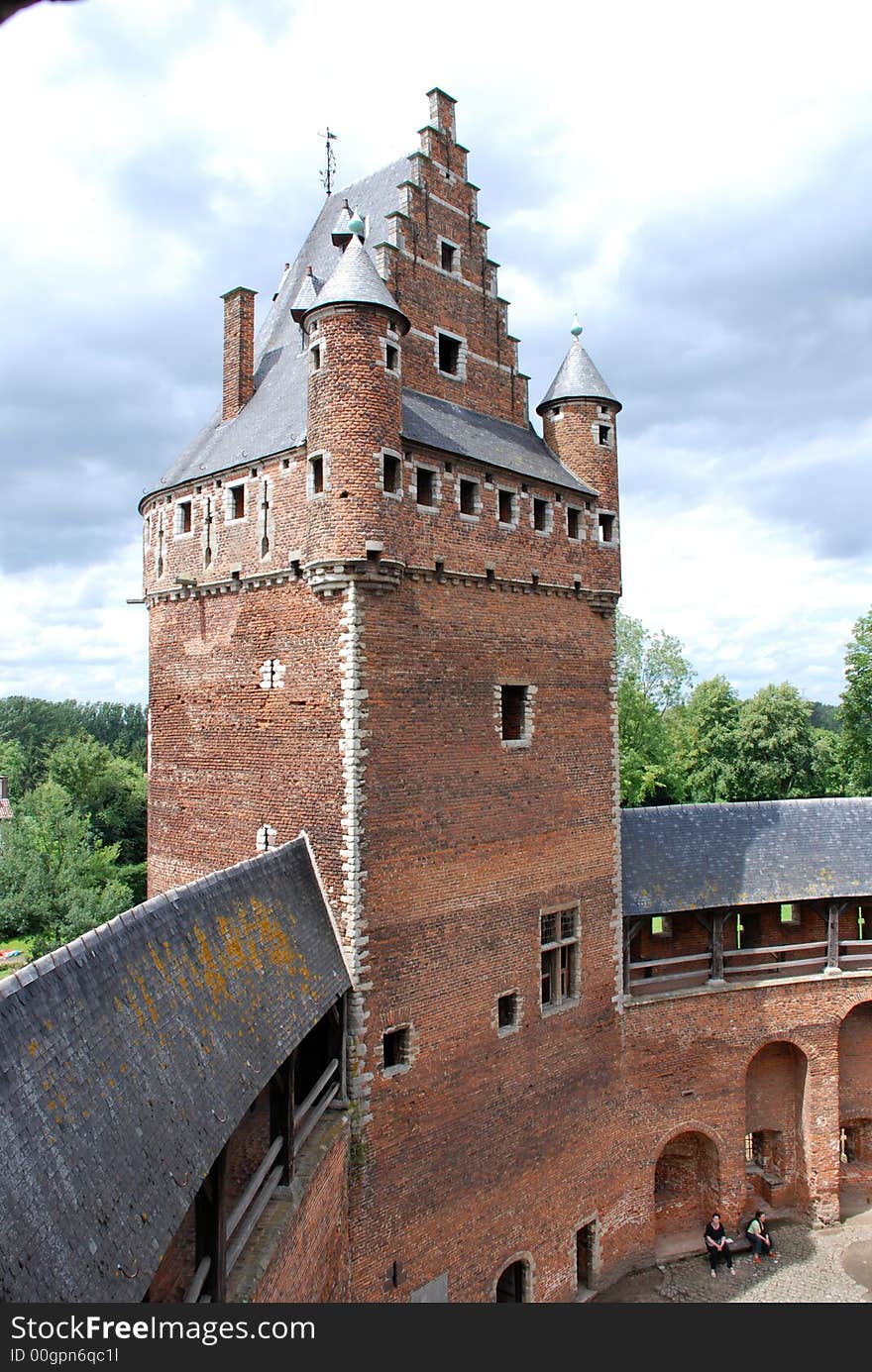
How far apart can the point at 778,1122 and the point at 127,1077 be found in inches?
709

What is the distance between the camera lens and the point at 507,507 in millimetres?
15336

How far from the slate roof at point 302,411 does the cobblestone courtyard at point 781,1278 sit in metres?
A: 15.4

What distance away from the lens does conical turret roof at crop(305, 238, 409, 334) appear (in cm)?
1284

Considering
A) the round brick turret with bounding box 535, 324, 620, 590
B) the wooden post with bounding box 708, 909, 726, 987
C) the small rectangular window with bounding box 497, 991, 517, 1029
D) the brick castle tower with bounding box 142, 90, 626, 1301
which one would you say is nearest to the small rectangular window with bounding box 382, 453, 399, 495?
the brick castle tower with bounding box 142, 90, 626, 1301

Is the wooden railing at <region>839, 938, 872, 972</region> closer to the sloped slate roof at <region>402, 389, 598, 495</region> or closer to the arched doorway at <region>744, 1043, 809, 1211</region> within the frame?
the arched doorway at <region>744, 1043, 809, 1211</region>

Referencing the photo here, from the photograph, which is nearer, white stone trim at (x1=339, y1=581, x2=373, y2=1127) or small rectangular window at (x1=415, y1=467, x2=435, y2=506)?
white stone trim at (x1=339, y1=581, x2=373, y2=1127)

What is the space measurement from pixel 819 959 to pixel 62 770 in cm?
3543

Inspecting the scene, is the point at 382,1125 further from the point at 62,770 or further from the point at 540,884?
the point at 62,770

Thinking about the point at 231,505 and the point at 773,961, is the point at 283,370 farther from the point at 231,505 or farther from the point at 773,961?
the point at 773,961

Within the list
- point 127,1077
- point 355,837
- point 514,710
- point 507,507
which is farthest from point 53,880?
point 127,1077

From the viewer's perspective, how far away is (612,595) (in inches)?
681

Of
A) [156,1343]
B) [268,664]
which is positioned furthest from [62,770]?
[156,1343]

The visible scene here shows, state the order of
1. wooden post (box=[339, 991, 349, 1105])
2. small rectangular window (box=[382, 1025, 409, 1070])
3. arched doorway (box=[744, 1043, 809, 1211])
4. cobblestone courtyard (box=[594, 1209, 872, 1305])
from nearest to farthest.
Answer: wooden post (box=[339, 991, 349, 1105]), small rectangular window (box=[382, 1025, 409, 1070]), cobblestone courtyard (box=[594, 1209, 872, 1305]), arched doorway (box=[744, 1043, 809, 1211])

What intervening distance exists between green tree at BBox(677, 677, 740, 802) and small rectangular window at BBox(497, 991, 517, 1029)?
29.5 m
